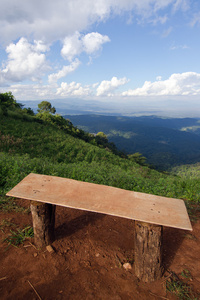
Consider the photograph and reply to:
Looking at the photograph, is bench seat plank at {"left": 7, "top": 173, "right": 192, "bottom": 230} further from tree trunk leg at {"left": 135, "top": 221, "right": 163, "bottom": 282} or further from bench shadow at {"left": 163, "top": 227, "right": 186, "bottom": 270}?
bench shadow at {"left": 163, "top": 227, "right": 186, "bottom": 270}

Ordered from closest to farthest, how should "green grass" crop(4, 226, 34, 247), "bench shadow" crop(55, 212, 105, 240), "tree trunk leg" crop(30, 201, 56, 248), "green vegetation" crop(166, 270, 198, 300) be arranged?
"green vegetation" crop(166, 270, 198, 300) < "tree trunk leg" crop(30, 201, 56, 248) < "green grass" crop(4, 226, 34, 247) < "bench shadow" crop(55, 212, 105, 240)

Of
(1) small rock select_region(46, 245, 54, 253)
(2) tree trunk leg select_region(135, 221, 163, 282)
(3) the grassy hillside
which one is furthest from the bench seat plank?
(3) the grassy hillside

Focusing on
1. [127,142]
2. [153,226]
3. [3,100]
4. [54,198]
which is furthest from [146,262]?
[127,142]

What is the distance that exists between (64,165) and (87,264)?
4.61m

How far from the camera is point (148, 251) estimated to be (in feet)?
6.70

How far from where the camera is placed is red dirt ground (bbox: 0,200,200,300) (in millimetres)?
A: 1900

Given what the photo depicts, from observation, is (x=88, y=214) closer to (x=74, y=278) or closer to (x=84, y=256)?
(x=84, y=256)

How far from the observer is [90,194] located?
7.83ft

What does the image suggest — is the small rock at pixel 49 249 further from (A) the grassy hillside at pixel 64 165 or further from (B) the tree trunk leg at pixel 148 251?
(A) the grassy hillside at pixel 64 165

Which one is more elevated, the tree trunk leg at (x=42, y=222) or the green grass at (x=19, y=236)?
the tree trunk leg at (x=42, y=222)

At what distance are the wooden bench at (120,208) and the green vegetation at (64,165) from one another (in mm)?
1371

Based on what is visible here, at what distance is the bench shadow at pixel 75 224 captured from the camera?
111 inches

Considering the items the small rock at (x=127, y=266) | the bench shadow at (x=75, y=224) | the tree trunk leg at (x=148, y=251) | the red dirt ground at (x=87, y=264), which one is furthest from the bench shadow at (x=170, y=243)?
the bench shadow at (x=75, y=224)

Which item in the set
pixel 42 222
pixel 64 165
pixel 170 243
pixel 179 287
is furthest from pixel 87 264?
pixel 64 165
